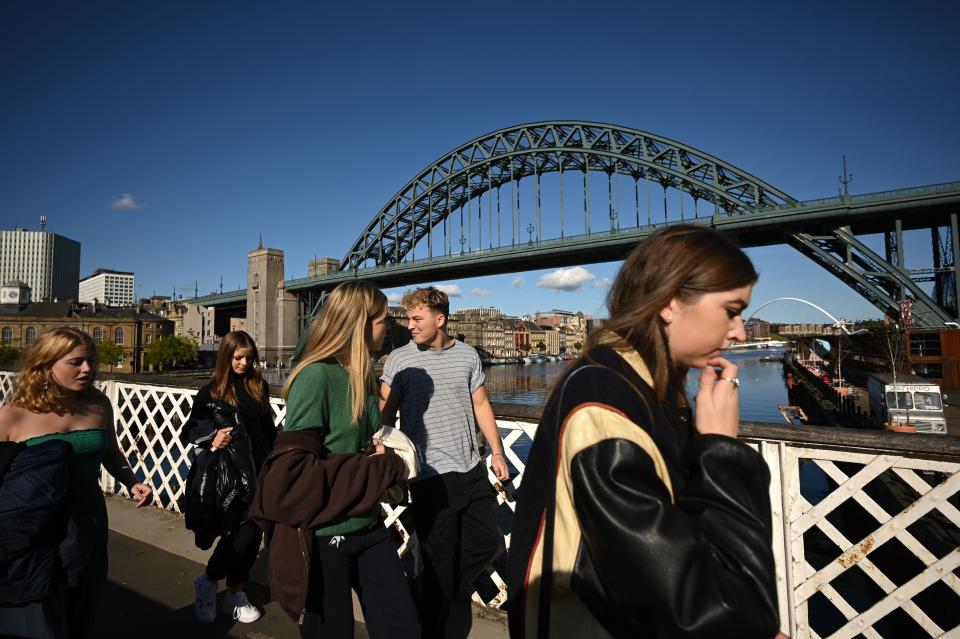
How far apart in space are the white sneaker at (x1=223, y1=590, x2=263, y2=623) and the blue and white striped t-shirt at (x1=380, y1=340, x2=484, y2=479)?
1063 mm

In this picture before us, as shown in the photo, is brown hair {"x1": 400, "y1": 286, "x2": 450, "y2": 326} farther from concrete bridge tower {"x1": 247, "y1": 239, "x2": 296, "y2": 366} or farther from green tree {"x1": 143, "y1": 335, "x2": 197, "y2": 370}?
green tree {"x1": 143, "y1": 335, "x2": 197, "y2": 370}

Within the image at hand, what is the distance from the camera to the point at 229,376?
9.52 ft

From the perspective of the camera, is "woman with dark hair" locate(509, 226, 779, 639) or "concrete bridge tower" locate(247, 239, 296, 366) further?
"concrete bridge tower" locate(247, 239, 296, 366)

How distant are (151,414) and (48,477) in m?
3.23

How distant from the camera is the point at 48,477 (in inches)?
69.2

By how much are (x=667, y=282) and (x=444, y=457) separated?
1.83 meters

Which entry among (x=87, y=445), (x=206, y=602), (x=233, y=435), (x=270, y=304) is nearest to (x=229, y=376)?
(x=233, y=435)

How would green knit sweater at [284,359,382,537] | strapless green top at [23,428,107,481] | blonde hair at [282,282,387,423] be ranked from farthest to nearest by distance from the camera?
strapless green top at [23,428,107,481]
blonde hair at [282,282,387,423]
green knit sweater at [284,359,382,537]

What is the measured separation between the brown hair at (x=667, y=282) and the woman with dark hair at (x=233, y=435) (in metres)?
2.13

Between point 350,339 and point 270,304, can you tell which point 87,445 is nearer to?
point 350,339

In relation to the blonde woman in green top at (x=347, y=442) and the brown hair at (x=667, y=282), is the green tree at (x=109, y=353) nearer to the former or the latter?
the blonde woman in green top at (x=347, y=442)

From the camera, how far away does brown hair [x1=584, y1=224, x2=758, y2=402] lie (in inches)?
39.7

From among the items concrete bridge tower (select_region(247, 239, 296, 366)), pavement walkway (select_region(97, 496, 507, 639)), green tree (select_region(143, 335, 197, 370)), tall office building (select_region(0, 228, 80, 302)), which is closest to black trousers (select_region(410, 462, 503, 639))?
pavement walkway (select_region(97, 496, 507, 639))

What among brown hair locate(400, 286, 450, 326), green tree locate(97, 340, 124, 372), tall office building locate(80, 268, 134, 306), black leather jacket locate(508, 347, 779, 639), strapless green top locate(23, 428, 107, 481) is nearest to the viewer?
black leather jacket locate(508, 347, 779, 639)
